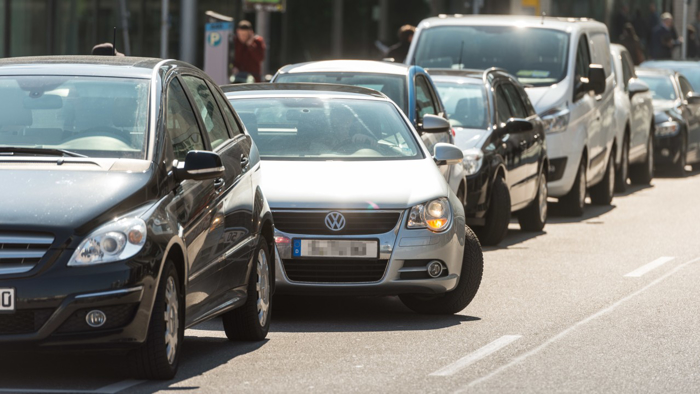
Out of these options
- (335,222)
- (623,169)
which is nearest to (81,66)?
(335,222)

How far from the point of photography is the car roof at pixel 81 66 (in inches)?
316

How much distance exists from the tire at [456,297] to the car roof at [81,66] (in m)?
2.53

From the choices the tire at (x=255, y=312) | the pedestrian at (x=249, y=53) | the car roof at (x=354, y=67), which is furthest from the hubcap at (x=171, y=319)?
the pedestrian at (x=249, y=53)

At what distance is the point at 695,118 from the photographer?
25875 mm

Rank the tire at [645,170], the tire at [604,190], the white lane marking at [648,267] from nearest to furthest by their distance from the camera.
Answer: the white lane marking at [648,267] → the tire at [604,190] → the tire at [645,170]

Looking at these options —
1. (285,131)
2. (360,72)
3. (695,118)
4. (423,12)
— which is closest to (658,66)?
(695,118)

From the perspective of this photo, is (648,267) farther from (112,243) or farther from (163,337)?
(112,243)

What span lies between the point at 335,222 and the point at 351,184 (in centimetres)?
39

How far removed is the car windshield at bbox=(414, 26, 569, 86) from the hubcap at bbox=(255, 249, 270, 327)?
9.64 m

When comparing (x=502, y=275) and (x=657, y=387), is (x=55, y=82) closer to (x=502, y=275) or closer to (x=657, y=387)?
(x=657, y=387)

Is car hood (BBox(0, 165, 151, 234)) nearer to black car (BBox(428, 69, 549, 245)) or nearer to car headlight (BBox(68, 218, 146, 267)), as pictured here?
car headlight (BBox(68, 218, 146, 267))

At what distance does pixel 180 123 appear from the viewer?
7.98 m

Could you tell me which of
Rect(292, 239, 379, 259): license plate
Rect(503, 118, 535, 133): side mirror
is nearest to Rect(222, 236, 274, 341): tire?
Rect(292, 239, 379, 259): license plate

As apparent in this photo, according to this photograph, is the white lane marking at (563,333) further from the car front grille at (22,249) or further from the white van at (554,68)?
the white van at (554,68)
